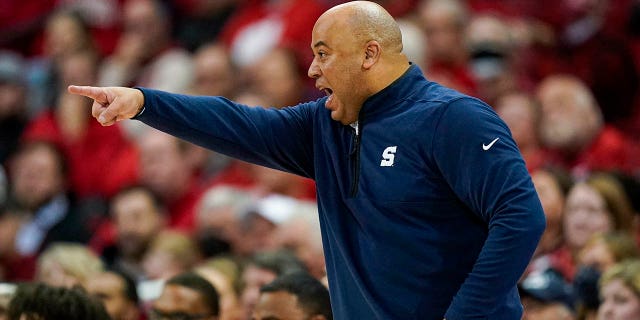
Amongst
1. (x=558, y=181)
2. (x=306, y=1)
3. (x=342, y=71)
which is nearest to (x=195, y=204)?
(x=306, y=1)

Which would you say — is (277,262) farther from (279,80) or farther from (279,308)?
(279,80)

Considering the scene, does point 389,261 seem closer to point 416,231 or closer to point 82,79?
point 416,231

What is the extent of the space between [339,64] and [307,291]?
4.07 ft

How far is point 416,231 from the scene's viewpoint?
11.7 feet

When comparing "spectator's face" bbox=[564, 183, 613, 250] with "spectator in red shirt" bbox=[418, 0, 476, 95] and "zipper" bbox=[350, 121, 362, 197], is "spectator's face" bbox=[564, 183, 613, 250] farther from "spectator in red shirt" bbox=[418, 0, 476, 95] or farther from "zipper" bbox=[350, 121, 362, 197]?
"zipper" bbox=[350, 121, 362, 197]

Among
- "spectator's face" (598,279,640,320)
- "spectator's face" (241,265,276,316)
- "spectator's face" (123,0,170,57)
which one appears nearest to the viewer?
"spectator's face" (598,279,640,320)

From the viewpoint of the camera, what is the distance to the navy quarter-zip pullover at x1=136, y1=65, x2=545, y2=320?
3346 mm

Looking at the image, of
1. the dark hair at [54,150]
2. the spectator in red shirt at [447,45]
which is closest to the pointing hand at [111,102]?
the spectator in red shirt at [447,45]

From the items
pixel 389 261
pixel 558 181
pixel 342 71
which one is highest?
pixel 342 71

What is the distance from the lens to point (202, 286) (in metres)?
5.24

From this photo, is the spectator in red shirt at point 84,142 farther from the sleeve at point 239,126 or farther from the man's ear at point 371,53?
the man's ear at point 371,53

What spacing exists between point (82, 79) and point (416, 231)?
639 centimetres

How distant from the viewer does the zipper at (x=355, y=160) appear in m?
3.70


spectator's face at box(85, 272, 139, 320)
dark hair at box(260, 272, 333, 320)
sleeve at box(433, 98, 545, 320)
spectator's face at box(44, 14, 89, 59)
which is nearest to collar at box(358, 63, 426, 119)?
sleeve at box(433, 98, 545, 320)
